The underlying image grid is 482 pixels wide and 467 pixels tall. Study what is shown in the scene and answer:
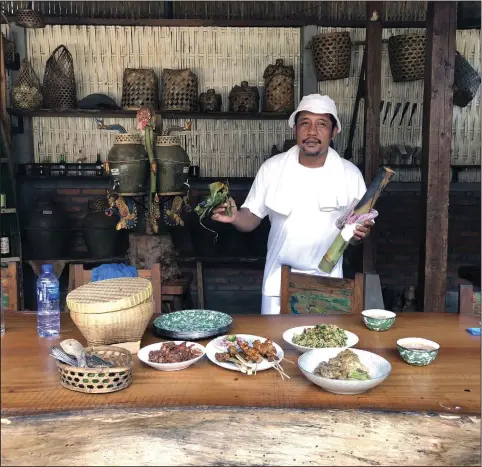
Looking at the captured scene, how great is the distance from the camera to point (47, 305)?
213 cm

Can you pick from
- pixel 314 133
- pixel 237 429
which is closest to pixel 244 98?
pixel 314 133

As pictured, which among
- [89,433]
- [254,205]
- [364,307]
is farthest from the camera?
[254,205]

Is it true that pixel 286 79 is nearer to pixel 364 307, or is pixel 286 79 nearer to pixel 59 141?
pixel 59 141

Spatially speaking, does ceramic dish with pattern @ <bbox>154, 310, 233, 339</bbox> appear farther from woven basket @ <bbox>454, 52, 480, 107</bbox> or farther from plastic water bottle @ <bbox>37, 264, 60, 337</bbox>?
woven basket @ <bbox>454, 52, 480, 107</bbox>

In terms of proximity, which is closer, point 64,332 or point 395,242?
point 64,332

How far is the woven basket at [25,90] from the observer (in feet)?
15.6

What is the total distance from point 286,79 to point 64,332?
11.2 ft

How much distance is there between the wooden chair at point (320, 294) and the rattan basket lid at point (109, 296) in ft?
2.87

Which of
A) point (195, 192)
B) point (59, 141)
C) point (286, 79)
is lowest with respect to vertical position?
point (195, 192)

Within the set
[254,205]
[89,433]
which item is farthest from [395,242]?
[89,433]

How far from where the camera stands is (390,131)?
17.1 feet

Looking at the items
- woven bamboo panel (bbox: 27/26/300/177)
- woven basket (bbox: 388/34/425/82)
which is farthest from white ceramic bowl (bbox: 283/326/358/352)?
woven basket (bbox: 388/34/425/82)

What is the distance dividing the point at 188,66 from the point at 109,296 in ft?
12.3

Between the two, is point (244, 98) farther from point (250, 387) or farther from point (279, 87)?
point (250, 387)
